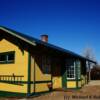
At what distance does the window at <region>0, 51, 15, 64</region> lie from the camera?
14890 mm

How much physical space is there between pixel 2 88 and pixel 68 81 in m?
6.17

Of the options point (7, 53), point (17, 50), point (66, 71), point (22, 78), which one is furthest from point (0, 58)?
point (66, 71)

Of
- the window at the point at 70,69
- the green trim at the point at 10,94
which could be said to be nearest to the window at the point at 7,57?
the green trim at the point at 10,94

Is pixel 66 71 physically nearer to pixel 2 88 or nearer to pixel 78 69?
pixel 78 69

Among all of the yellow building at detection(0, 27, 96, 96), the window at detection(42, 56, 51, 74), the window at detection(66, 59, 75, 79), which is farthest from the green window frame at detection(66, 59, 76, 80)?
the window at detection(42, 56, 51, 74)

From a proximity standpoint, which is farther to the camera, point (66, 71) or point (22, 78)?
point (66, 71)

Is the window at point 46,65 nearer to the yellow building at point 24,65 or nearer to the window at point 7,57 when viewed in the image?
the yellow building at point 24,65

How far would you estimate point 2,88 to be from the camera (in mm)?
15078

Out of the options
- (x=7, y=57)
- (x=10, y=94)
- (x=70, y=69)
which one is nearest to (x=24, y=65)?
(x=7, y=57)

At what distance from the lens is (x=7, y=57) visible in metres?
15.2

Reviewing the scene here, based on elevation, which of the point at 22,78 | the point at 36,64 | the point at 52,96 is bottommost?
the point at 52,96

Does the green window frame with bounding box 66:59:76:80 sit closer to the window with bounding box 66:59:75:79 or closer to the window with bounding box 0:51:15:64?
the window with bounding box 66:59:75:79

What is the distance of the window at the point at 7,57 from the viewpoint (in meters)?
14.9

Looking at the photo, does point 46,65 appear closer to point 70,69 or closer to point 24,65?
point 24,65
